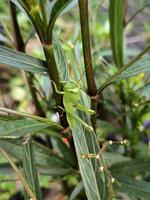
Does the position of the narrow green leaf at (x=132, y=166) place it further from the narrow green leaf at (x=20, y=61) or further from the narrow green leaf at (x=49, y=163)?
the narrow green leaf at (x=20, y=61)

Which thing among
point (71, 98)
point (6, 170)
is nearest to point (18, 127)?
point (71, 98)

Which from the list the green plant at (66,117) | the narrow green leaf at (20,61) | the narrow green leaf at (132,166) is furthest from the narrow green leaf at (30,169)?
the narrow green leaf at (132,166)

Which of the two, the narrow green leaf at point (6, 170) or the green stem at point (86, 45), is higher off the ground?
the green stem at point (86, 45)

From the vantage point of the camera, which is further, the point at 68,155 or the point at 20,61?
the point at 68,155

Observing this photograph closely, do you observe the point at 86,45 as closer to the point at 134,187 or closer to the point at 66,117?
the point at 66,117

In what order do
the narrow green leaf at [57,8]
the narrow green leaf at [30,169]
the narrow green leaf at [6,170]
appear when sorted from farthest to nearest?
the narrow green leaf at [6,170] < the narrow green leaf at [30,169] < the narrow green leaf at [57,8]

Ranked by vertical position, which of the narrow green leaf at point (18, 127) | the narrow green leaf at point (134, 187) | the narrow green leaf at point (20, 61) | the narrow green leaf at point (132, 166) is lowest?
the narrow green leaf at point (134, 187)
